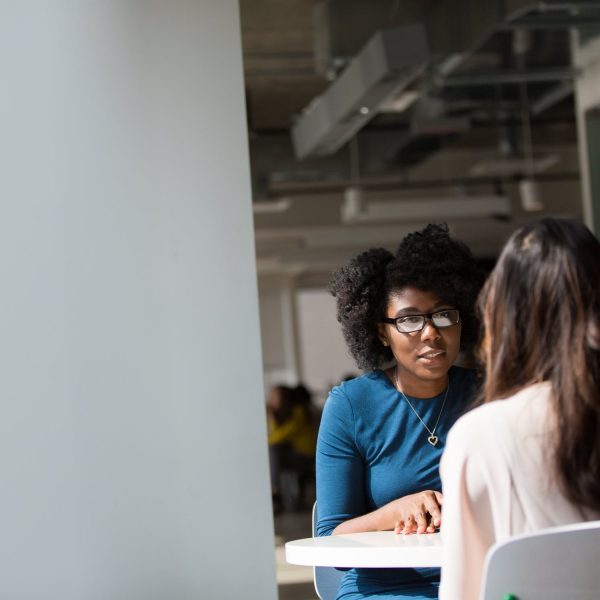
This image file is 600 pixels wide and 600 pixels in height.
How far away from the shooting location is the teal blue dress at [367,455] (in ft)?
7.92

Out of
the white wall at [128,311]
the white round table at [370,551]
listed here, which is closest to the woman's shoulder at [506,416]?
the white round table at [370,551]

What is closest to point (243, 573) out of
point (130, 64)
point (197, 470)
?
point (197, 470)

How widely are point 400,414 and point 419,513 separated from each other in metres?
0.30

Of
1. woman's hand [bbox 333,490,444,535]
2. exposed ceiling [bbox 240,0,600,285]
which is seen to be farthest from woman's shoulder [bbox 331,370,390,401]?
exposed ceiling [bbox 240,0,600,285]

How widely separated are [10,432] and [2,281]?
39cm

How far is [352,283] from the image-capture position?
8.67 ft

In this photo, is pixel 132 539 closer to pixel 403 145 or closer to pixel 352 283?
pixel 352 283

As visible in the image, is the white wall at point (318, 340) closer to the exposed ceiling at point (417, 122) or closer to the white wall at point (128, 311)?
the exposed ceiling at point (417, 122)

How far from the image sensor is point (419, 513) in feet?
7.29

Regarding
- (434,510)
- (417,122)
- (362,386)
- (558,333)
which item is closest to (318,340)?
(417,122)

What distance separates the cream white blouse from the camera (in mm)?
1525

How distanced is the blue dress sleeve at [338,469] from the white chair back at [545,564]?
932 millimetres

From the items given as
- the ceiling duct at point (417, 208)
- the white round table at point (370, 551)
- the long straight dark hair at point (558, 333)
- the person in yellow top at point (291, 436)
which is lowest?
the person in yellow top at point (291, 436)

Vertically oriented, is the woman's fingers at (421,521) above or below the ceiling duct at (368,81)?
below
